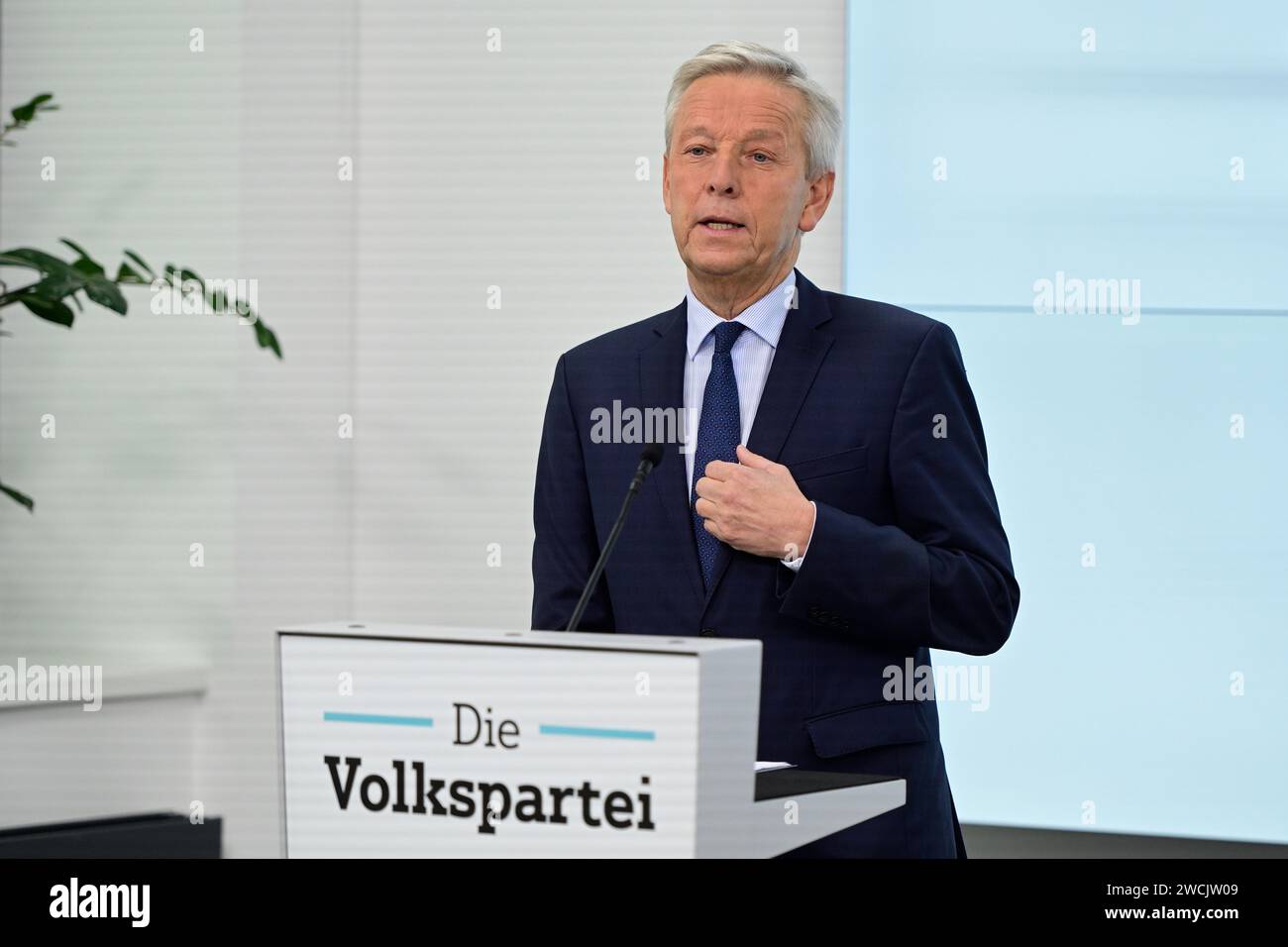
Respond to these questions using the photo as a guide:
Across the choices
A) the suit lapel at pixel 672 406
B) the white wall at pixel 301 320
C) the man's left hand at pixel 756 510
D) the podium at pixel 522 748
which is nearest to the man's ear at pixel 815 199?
the suit lapel at pixel 672 406

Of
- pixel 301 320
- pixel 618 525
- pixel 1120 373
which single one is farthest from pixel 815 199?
pixel 301 320

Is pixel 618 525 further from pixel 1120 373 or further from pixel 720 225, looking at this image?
pixel 1120 373

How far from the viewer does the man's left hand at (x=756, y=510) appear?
1591mm

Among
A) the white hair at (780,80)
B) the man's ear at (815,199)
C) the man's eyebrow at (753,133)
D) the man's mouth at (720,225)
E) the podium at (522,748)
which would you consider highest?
the white hair at (780,80)

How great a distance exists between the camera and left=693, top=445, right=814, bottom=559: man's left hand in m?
1.59

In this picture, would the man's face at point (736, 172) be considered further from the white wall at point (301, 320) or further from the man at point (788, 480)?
the white wall at point (301, 320)

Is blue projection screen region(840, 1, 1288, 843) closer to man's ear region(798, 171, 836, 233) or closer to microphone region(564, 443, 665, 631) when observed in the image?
man's ear region(798, 171, 836, 233)

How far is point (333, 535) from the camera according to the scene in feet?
12.2

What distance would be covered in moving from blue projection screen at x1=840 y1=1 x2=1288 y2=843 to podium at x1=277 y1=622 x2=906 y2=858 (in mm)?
2023

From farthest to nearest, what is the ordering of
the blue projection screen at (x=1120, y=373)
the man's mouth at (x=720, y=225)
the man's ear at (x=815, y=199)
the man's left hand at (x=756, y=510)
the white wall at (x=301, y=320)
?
1. the white wall at (x=301, y=320)
2. the blue projection screen at (x=1120, y=373)
3. the man's ear at (x=815, y=199)
4. the man's mouth at (x=720, y=225)
5. the man's left hand at (x=756, y=510)

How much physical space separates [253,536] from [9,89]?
52.2 inches

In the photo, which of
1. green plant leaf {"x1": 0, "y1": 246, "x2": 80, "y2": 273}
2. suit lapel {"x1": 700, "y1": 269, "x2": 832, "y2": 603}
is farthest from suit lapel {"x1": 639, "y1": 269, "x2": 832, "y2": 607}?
green plant leaf {"x1": 0, "y1": 246, "x2": 80, "y2": 273}
